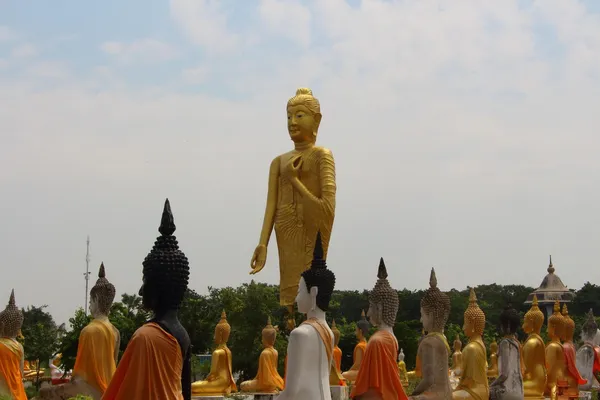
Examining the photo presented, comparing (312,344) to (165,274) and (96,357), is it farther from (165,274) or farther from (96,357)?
(96,357)

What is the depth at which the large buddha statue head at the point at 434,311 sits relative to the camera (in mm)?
9359

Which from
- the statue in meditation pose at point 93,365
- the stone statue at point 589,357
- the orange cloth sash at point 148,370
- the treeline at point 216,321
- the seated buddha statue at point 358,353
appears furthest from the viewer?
the treeline at point 216,321

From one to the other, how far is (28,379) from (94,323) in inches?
684

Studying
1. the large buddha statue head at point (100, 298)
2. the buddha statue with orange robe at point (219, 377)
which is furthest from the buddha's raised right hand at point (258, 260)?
the large buddha statue head at point (100, 298)

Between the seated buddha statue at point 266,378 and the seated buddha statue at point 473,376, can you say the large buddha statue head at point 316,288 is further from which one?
the seated buddha statue at point 266,378

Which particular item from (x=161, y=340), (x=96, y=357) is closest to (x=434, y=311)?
(x=96, y=357)

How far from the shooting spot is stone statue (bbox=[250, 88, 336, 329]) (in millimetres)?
13828

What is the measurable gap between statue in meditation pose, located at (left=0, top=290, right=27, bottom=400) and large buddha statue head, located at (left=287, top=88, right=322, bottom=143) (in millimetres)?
5180

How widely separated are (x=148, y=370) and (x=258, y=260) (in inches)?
368

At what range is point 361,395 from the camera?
26.3 ft

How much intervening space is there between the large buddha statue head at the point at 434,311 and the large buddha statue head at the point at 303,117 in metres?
5.27

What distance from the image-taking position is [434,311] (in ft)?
30.7

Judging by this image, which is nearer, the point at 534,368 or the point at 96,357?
the point at 96,357

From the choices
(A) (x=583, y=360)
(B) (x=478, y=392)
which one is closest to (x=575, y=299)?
(A) (x=583, y=360)
